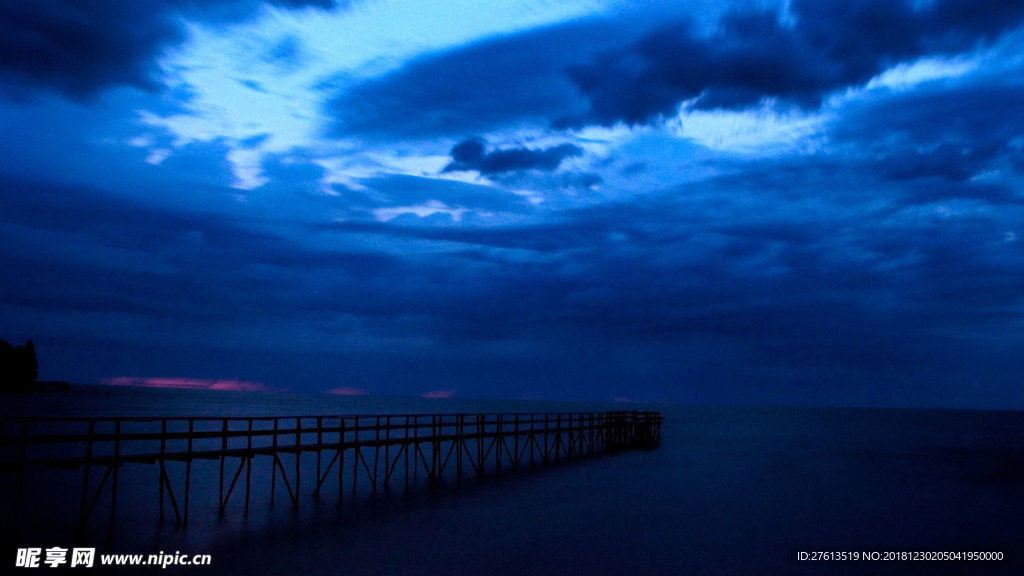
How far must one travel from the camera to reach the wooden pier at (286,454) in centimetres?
1677

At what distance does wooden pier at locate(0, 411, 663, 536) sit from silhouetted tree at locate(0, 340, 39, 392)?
61673 mm

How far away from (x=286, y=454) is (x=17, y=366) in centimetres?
9885

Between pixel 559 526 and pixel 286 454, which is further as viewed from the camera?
pixel 286 454

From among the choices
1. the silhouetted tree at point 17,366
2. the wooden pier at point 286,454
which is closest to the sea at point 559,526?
the wooden pier at point 286,454

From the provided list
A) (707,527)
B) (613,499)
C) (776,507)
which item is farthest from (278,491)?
(776,507)

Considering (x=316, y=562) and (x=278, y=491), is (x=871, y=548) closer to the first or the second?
(x=316, y=562)

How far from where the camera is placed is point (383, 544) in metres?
17.5

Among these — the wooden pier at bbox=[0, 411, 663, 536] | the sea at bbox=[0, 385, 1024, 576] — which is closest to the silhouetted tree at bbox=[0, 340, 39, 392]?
the wooden pier at bbox=[0, 411, 663, 536]

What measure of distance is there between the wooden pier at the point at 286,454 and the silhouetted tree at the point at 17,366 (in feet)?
202

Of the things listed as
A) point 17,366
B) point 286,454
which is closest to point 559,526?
point 286,454

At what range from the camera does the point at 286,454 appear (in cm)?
4553

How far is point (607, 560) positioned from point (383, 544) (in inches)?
204

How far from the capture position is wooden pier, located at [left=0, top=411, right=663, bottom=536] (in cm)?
1677

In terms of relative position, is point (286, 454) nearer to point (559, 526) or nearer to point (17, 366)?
point (559, 526)
